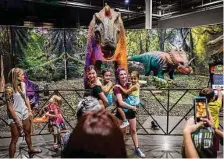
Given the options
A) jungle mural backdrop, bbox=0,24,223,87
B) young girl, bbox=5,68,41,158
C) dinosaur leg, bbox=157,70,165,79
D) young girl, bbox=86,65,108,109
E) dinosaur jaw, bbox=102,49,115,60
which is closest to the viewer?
young girl, bbox=86,65,108,109

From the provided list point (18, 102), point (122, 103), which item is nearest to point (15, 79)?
point (18, 102)

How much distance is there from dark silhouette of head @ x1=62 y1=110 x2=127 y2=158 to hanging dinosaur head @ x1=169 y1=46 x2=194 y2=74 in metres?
5.58

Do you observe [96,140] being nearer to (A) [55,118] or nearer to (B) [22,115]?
(B) [22,115]

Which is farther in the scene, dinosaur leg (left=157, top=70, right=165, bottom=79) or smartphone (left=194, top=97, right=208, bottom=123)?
dinosaur leg (left=157, top=70, right=165, bottom=79)

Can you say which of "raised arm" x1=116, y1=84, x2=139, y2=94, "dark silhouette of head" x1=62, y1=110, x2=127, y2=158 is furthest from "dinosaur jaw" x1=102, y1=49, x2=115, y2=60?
"dark silhouette of head" x1=62, y1=110, x2=127, y2=158

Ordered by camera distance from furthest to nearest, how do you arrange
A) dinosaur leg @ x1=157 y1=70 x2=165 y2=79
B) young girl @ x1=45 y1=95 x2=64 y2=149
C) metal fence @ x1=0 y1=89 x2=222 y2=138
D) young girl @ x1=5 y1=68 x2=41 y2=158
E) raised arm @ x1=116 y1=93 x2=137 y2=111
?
dinosaur leg @ x1=157 y1=70 x2=165 y2=79, metal fence @ x1=0 y1=89 x2=222 y2=138, young girl @ x1=45 y1=95 x2=64 y2=149, raised arm @ x1=116 y1=93 x2=137 y2=111, young girl @ x1=5 y1=68 x2=41 y2=158

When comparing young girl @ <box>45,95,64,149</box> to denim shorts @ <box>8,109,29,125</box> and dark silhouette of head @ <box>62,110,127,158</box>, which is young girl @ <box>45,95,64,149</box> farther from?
dark silhouette of head @ <box>62,110,127,158</box>

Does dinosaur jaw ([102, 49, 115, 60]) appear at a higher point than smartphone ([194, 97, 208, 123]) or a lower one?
higher

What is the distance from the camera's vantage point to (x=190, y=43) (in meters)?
6.14

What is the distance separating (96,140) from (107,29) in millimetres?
4323

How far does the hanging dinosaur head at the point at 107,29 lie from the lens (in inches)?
200

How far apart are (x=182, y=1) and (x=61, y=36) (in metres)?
5.21

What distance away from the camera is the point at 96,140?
34.9 inches

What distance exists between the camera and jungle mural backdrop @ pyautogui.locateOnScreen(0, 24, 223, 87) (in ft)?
18.2
